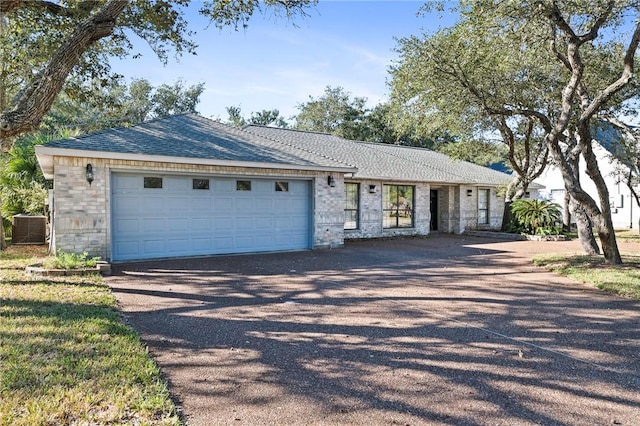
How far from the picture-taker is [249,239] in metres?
12.1

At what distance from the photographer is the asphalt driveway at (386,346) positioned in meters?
3.23

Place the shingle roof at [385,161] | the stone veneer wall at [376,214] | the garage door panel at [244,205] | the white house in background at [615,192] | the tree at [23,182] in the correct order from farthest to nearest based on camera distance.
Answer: the white house in background at [615,192], the shingle roof at [385,161], the stone veneer wall at [376,214], the tree at [23,182], the garage door panel at [244,205]

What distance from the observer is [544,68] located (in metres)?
13.0

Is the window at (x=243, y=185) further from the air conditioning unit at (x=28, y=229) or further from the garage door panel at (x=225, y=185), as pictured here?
the air conditioning unit at (x=28, y=229)

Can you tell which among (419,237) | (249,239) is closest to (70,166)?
(249,239)

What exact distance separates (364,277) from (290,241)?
4488 mm

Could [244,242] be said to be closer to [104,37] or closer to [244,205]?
[244,205]

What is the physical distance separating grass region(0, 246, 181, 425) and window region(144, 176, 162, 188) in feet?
15.5

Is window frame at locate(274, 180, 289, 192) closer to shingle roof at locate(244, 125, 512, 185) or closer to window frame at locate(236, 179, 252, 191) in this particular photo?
window frame at locate(236, 179, 252, 191)

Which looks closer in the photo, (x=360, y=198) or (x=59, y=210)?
(x=59, y=210)

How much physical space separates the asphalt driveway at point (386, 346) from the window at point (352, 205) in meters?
7.31

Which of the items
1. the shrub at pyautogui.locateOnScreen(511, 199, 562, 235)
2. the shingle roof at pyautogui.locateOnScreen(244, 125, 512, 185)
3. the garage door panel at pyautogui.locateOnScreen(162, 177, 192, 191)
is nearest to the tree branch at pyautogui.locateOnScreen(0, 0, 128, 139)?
the garage door panel at pyautogui.locateOnScreen(162, 177, 192, 191)

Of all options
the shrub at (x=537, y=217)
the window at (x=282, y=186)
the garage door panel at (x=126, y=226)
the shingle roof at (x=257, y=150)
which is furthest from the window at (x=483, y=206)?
the garage door panel at (x=126, y=226)

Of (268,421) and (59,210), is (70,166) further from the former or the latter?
(268,421)
